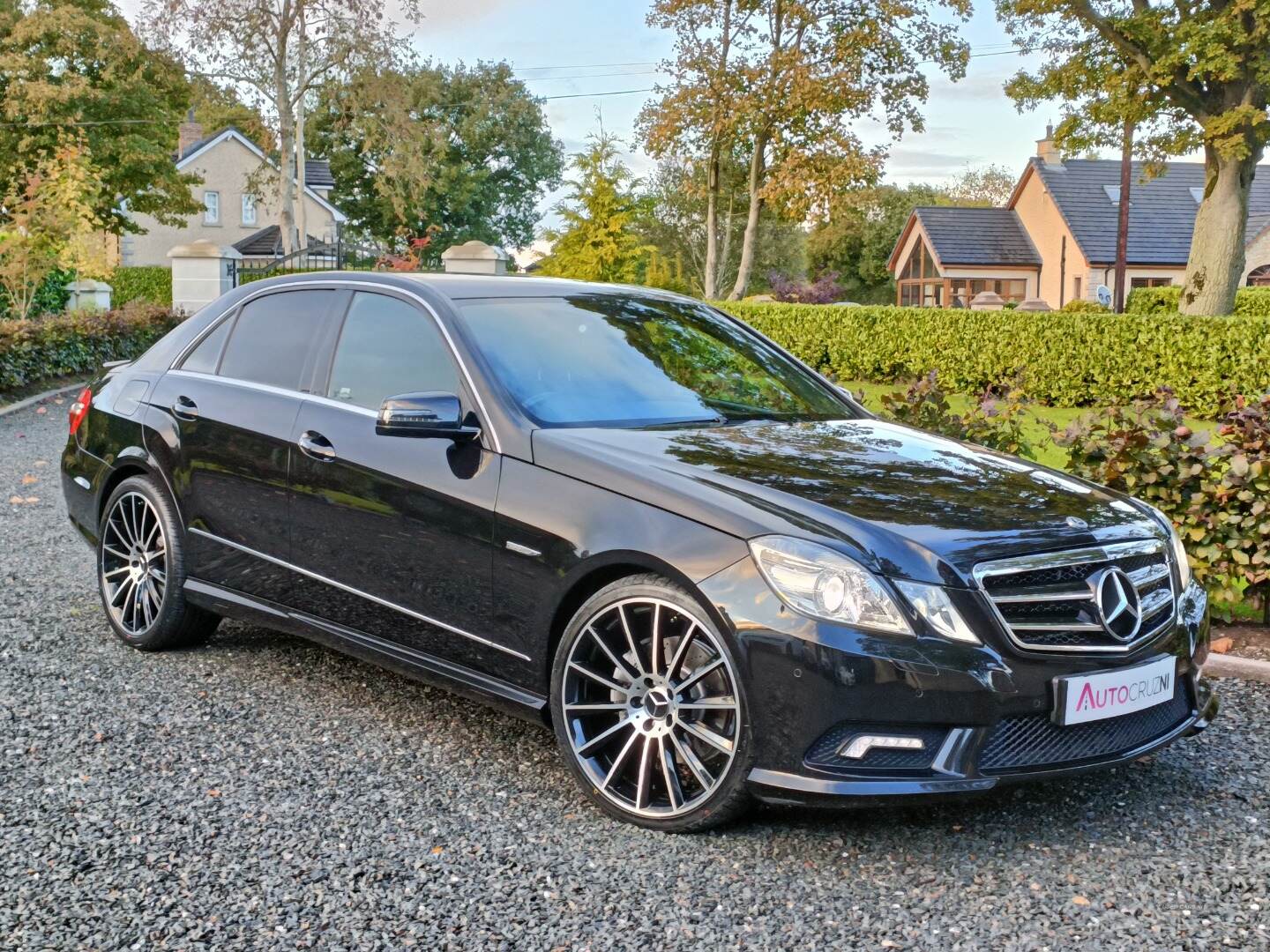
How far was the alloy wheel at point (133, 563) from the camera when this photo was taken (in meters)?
5.70

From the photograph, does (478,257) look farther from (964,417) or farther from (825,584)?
(825,584)

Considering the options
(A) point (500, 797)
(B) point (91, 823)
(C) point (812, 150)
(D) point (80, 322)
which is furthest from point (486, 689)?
(C) point (812, 150)

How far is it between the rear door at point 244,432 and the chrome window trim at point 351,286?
24 mm

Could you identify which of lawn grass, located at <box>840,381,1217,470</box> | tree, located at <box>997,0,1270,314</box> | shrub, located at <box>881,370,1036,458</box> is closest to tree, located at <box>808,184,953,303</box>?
tree, located at <box>997,0,1270,314</box>

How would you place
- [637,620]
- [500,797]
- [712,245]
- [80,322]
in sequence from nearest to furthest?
[637,620] → [500,797] → [80,322] → [712,245]

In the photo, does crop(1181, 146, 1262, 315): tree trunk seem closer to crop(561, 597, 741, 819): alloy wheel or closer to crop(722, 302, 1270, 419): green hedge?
crop(722, 302, 1270, 419): green hedge

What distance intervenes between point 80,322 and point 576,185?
2018 centimetres

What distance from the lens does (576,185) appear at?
3872 cm

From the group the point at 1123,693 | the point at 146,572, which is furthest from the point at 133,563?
the point at 1123,693

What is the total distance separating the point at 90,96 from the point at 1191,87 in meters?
34.5

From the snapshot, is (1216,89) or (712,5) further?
(712,5)

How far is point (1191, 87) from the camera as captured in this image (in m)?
23.7

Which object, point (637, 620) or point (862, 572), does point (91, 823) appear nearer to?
point (637, 620)

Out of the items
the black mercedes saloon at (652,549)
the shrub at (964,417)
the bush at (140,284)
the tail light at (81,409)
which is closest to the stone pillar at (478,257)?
the shrub at (964,417)
